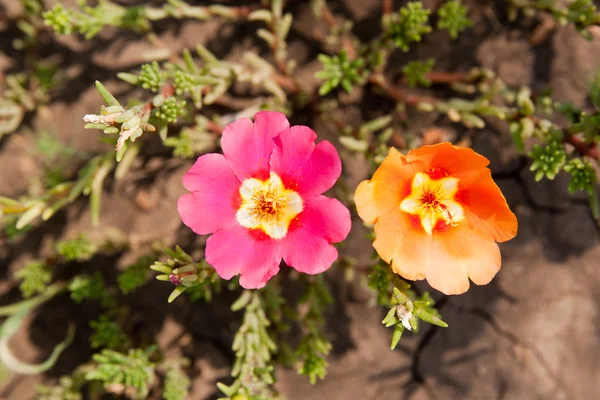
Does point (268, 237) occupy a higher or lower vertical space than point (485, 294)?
higher

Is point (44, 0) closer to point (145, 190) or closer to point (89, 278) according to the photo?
point (145, 190)

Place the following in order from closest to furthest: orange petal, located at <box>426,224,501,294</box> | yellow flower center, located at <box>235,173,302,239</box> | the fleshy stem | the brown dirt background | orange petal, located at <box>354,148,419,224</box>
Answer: orange petal, located at <box>354,148,419,224</box>
orange petal, located at <box>426,224,501,294</box>
yellow flower center, located at <box>235,173,302,239</box>
the fleshy stem
the brown dirt background

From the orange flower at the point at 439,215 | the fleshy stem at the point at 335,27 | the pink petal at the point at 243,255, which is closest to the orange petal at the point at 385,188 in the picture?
the orange flower at the point at 439,215

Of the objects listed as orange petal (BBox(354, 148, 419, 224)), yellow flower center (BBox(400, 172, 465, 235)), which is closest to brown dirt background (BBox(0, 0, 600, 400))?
yellow flower center (BBox(400, 172, 465, 235))

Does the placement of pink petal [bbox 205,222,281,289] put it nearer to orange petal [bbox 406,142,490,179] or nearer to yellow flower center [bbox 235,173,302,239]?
yellow flower center [bbox 235,173,302,239]

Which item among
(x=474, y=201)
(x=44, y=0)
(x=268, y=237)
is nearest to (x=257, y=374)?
(x=268, y=237)

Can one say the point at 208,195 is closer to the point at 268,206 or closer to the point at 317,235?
the point at 268,206
